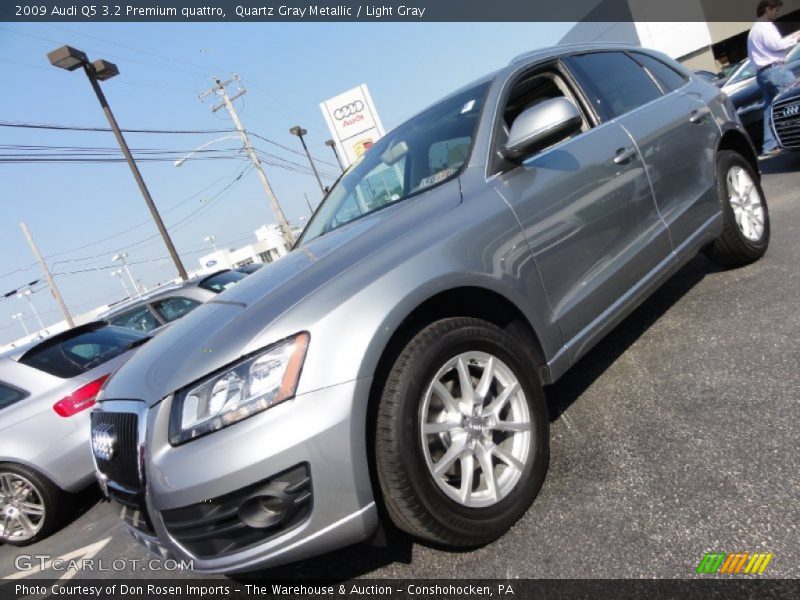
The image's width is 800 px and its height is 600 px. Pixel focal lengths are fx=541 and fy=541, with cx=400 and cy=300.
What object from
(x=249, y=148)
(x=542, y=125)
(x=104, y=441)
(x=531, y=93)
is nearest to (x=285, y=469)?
(x=104, y=441)

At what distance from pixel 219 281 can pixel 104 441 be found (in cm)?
606

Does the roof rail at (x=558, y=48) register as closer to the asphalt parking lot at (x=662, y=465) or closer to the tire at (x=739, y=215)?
the tire at (x=739, y=215)

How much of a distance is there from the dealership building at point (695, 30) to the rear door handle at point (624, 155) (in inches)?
1164

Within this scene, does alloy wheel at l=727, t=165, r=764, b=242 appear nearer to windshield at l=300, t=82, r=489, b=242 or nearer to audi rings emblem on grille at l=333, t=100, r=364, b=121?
windshield at l=300, t=82, r=489, b=242

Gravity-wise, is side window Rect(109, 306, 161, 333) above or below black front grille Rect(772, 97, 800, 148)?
above

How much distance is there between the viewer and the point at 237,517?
5.53ft

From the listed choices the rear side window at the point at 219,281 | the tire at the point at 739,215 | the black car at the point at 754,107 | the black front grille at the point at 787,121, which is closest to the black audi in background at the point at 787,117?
the black front grille at the point at 787,121

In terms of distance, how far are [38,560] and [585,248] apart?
A: 3.90m

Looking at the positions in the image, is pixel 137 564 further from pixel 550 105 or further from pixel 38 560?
pixel 550 105

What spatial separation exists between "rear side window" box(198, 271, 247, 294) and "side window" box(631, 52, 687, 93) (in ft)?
17.0

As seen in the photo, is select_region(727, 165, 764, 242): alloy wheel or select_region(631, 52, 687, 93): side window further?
select_region(727, 165, 764, 242): alloy wheel

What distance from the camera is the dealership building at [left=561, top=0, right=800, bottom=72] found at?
90.7ft

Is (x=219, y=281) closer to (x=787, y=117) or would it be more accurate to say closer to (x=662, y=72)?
(x=662, y=72)

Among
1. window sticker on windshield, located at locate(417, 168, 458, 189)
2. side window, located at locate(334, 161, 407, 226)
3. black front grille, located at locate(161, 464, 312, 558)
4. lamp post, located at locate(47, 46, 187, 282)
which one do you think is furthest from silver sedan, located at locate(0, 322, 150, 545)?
lamp post, located at locate(47, 46, 187, 282)
